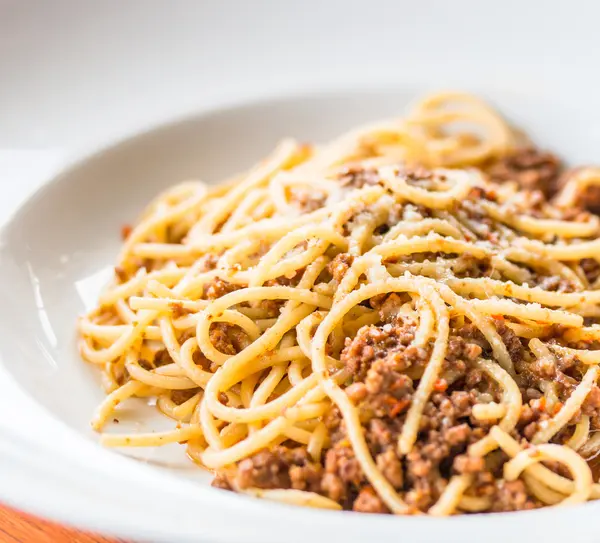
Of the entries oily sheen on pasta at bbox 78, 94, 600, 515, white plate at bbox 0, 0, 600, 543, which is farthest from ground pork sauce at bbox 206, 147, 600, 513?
white plate at bbox 0, 0, 600, 543

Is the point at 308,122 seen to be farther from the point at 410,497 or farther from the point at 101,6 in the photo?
the point at 410,497

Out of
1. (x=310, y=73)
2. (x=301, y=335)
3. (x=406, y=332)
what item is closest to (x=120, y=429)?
(x=301, y=335)

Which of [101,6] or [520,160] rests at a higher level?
[101,6]

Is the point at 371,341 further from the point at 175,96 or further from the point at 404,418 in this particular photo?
the point at 175,96

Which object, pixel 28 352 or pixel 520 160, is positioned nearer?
pixel 28 352

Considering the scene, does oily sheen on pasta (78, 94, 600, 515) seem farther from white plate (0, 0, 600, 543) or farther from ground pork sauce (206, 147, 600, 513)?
white plate (0, 0, 600, 543)
